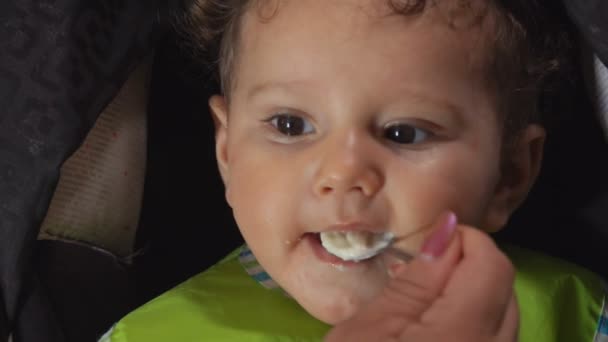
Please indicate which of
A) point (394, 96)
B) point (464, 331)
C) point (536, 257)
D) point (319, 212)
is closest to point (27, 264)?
point (319, 212)

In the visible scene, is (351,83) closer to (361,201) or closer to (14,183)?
(361,201)

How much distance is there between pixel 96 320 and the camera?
1.24 meters

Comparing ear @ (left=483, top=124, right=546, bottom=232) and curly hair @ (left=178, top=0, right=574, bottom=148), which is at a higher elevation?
curly hair @ (left=178, top=0, right=574, bottom=148)

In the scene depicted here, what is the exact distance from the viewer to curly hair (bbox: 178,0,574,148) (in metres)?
1.09

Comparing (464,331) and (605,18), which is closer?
(464,331)

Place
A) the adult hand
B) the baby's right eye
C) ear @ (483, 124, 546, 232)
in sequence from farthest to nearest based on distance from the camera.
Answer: ear @ (483, 124, 546, 232) < the baby's right eye < the adult hand

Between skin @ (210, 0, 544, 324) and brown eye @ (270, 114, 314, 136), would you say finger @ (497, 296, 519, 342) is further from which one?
brown eye @ (270, 114, 314, 136)

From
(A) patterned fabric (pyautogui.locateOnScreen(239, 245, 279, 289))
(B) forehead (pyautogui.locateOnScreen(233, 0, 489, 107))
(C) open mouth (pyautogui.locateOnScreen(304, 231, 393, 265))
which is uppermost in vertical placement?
(B) forehead (pyautogui.locateOnScreen(233, 0, 489, 107))

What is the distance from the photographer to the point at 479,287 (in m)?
0.75

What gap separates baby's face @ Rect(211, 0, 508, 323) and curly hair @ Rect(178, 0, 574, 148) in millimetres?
31

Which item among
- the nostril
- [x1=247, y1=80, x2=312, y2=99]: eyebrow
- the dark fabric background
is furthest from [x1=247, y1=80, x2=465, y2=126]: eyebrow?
the dark fabric background

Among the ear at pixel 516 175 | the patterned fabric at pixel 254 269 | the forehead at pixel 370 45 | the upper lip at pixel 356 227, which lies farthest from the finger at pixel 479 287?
the patterned fabric at pixel 254 269

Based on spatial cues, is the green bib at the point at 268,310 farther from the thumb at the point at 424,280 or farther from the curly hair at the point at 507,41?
the thumb at the point at 424,280

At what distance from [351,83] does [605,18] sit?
0.30 meters
